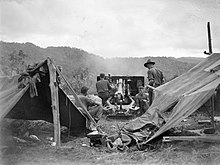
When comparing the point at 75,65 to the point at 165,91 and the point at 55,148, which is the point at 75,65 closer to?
the point at 165,91

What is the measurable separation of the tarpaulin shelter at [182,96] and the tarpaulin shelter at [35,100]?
131 cm

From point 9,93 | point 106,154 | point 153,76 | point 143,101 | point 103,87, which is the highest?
point 153,76

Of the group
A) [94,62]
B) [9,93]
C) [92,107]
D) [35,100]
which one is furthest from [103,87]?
[94,62]

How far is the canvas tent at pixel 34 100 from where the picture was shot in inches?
211

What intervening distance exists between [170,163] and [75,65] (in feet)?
76.6

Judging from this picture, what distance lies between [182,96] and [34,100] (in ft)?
10.2

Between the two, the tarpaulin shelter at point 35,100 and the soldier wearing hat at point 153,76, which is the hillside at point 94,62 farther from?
the tarpaulin shelter at point 35,100

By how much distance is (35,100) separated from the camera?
6.44 metres

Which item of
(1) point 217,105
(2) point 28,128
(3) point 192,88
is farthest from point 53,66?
(1) point 217,105

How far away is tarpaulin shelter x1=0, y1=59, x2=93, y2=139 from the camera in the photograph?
5.38 m

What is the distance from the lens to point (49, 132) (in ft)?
22.9

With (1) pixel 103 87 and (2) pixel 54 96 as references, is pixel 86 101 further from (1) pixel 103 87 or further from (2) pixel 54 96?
(1) pixel 103 87

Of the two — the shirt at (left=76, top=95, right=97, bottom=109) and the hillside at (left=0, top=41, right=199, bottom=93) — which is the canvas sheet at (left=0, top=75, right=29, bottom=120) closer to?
the shirt at (left=76, top=95, right=97, bottom=109)

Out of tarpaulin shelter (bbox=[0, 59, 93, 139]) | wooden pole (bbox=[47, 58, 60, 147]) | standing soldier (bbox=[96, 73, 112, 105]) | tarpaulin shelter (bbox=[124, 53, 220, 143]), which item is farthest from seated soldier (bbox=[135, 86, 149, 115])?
wooden pole (bbox=[47, 58, 60, 147])
